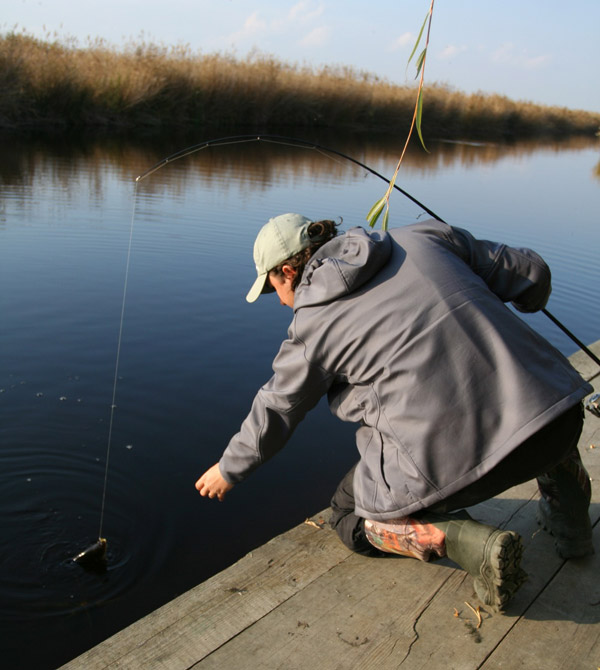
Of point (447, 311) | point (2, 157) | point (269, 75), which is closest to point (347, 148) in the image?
point (269, 75)

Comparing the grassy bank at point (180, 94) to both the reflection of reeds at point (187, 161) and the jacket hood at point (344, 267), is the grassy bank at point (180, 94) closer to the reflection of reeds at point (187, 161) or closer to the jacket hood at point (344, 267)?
the reflection of reeds at point (187, 161)

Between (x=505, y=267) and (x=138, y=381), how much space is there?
9.71 ft

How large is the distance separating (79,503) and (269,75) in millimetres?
22105

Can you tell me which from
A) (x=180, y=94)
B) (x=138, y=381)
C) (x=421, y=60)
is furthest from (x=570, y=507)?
(x=180, y=94)

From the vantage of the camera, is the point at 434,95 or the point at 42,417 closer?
the point at 42,417

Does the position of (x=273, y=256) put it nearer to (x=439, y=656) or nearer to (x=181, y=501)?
(x=439, y=656)

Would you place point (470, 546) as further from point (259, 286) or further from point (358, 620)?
point (259, 286)

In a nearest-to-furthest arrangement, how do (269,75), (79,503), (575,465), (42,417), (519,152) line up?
(575,465) → (79,503) → (42,417) → (269,75) → (519,152)

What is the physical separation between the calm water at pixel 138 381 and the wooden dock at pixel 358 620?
771 mm

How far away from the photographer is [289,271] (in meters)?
2.19

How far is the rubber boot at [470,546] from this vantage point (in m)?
1.88

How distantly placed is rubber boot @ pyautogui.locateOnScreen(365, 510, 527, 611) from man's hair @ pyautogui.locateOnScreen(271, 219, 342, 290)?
806 mm

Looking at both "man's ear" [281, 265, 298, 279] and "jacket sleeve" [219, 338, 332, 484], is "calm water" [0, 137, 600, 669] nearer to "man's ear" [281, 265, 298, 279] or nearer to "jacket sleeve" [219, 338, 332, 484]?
"jacket sleeve" [219, 338, 332, 484]

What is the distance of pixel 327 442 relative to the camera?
423cm
